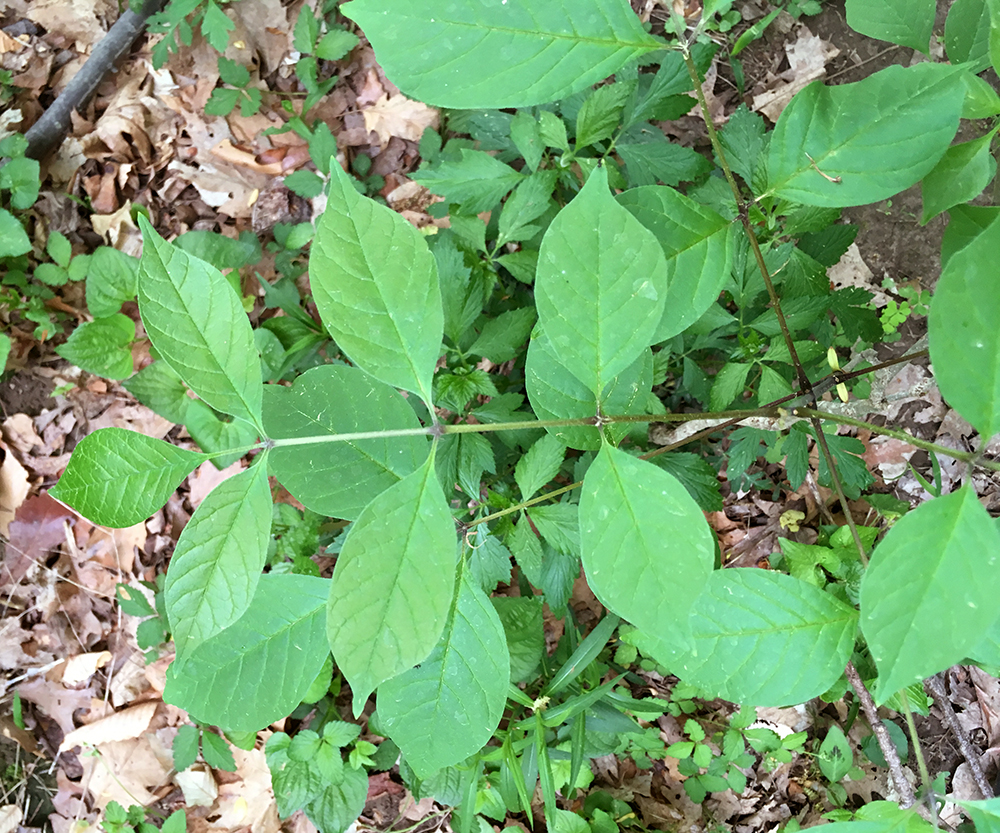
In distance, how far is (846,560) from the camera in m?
1.85

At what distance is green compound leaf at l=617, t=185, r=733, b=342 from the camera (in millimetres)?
842

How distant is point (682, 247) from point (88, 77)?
3.24m

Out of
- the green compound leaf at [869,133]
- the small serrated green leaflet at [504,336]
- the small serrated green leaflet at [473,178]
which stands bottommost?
the small serrated green leaflet at [504,336]

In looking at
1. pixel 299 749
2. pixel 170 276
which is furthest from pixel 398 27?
pixel 299 749

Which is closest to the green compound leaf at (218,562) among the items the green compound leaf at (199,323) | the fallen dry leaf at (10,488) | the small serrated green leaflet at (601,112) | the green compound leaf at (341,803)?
the green compound leaf at (199,323)

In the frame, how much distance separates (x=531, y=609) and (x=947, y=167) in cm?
129

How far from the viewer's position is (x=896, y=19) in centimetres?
98

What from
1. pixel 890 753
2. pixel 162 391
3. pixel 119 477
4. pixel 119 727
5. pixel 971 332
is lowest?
pixel 119 727

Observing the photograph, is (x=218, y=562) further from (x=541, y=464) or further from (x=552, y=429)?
(x=541, y=464)

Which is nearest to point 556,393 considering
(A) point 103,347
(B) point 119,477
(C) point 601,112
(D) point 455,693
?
(D) point 455,693

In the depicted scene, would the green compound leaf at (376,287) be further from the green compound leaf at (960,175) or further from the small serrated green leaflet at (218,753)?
the small serrated green leaflet at (218,753)

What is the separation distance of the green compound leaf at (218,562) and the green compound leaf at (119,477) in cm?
6

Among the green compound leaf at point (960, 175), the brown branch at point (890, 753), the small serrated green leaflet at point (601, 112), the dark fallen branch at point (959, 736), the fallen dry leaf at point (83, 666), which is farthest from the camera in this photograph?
the fallen dry leaf at point (83, 666)

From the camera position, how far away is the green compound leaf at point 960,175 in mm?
880
